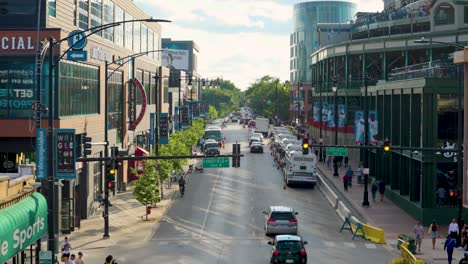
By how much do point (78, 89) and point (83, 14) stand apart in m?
7.49

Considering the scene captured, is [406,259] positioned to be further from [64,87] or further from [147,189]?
[64,87]

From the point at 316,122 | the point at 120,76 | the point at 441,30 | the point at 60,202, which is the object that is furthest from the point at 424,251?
the point at 316,122

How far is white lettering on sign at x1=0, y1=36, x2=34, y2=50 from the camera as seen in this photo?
135 feet

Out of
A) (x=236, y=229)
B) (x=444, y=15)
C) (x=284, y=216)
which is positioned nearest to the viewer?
(x=284, y=216)

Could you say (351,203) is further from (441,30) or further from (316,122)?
(316,122)

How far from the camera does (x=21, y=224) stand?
2519cm

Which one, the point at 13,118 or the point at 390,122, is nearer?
the point at 13,118

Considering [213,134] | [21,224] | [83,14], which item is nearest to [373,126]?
[83,14]

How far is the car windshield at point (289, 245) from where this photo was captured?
31891 mm

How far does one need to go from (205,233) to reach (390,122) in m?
22.5

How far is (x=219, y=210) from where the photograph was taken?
167 ft

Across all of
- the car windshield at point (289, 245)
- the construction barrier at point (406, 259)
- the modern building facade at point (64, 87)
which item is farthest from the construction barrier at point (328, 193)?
the car windshield at point (289, 245)

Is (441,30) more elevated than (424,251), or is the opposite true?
(441,30)

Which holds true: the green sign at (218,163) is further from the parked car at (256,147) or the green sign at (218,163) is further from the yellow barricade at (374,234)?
the parked car at (256,147)
